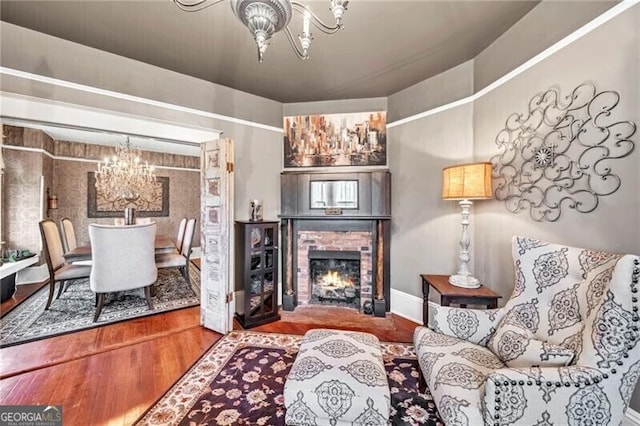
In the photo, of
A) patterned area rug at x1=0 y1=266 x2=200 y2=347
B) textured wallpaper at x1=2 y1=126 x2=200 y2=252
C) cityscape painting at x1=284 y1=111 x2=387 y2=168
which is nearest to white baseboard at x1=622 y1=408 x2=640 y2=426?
cityscape painting at x1=284 y1=111 x2=387 y2=168

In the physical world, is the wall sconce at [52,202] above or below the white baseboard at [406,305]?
above

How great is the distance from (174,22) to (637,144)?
3156 millimetres

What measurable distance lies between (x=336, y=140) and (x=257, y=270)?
1.96m

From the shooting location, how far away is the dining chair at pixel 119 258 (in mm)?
2858

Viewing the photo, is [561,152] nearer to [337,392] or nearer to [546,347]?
[546,347]

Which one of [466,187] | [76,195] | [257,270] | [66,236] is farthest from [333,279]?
[76,195]

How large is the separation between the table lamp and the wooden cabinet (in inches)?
76.6

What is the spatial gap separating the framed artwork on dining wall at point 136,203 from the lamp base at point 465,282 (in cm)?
645

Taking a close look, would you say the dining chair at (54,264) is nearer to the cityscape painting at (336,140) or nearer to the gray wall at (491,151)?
the cityscape painting at (336,140)

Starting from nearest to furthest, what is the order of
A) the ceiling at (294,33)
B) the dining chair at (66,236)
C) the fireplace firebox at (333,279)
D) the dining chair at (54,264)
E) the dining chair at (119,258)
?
the ceiling at (294,33), the dining chair at (119,258), the dining chair at (54,264), the fireplace firebox at (333,279), the dining chair at (66,236)

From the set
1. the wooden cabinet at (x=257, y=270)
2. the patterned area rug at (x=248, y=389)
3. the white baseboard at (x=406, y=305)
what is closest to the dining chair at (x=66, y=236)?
the wooden cabinet at (x=257, y=270)

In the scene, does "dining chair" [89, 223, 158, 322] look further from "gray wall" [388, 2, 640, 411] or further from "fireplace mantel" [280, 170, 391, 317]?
"gray wall" [388, 2, 640, 411]

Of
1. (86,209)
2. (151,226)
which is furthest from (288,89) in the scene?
(86,209)

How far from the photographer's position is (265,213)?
133 inches
